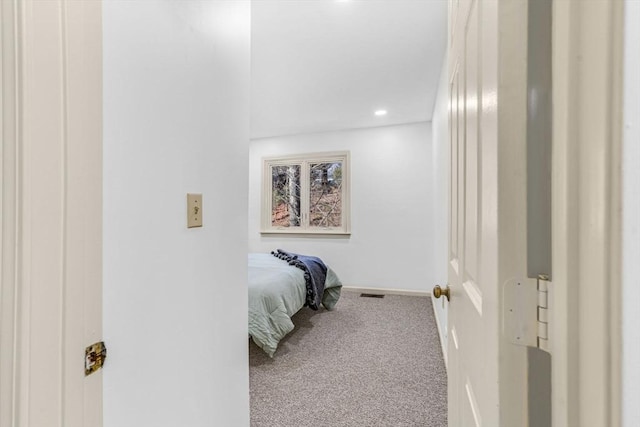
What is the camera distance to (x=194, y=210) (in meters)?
1.01

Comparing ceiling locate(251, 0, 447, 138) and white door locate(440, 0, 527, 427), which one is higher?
ceiling locate(251, 0, 447, 138)

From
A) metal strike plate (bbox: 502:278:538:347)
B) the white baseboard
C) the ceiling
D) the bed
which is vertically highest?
the ceiling

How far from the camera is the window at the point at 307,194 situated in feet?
15.2

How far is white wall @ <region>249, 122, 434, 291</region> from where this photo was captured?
426cm

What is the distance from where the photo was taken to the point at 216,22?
112 centimetres

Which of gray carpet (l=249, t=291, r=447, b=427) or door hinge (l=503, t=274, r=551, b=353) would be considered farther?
gray carpet (l=249, t=291, r=447, b=427)
